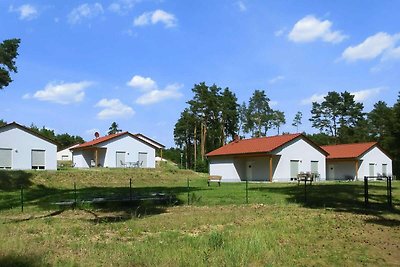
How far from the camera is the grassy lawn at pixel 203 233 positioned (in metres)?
8.04

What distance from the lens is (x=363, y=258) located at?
8.48m

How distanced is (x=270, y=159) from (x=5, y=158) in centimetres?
2271

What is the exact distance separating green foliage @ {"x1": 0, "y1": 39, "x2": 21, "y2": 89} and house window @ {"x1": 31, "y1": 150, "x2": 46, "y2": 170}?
6775 mm

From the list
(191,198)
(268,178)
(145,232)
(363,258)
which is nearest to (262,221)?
(145,232)

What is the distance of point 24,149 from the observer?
4062cm

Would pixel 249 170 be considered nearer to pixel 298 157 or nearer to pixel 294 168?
pixel 294 168

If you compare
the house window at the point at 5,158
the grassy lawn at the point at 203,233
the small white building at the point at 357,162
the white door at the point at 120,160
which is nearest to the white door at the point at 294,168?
the small white building at the point at 357,162

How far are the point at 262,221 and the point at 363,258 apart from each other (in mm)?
4482

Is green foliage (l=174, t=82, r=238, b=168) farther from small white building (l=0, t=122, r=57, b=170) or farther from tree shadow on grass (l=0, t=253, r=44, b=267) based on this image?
tree shadow on grass (l=0, t=253, r=44, b=267)

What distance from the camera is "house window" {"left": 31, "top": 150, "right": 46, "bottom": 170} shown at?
4131cm

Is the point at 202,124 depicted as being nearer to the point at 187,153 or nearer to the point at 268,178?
the point at 187,153

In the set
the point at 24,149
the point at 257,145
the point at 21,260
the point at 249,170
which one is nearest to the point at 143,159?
the point at 249,170

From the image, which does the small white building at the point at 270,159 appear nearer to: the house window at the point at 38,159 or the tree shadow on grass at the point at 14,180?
the house window at the point at 38,159

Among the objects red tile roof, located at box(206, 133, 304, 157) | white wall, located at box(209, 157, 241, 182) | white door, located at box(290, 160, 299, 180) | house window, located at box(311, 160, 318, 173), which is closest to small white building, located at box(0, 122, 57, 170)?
white wall, located at box(209, 157, 241, 182)
